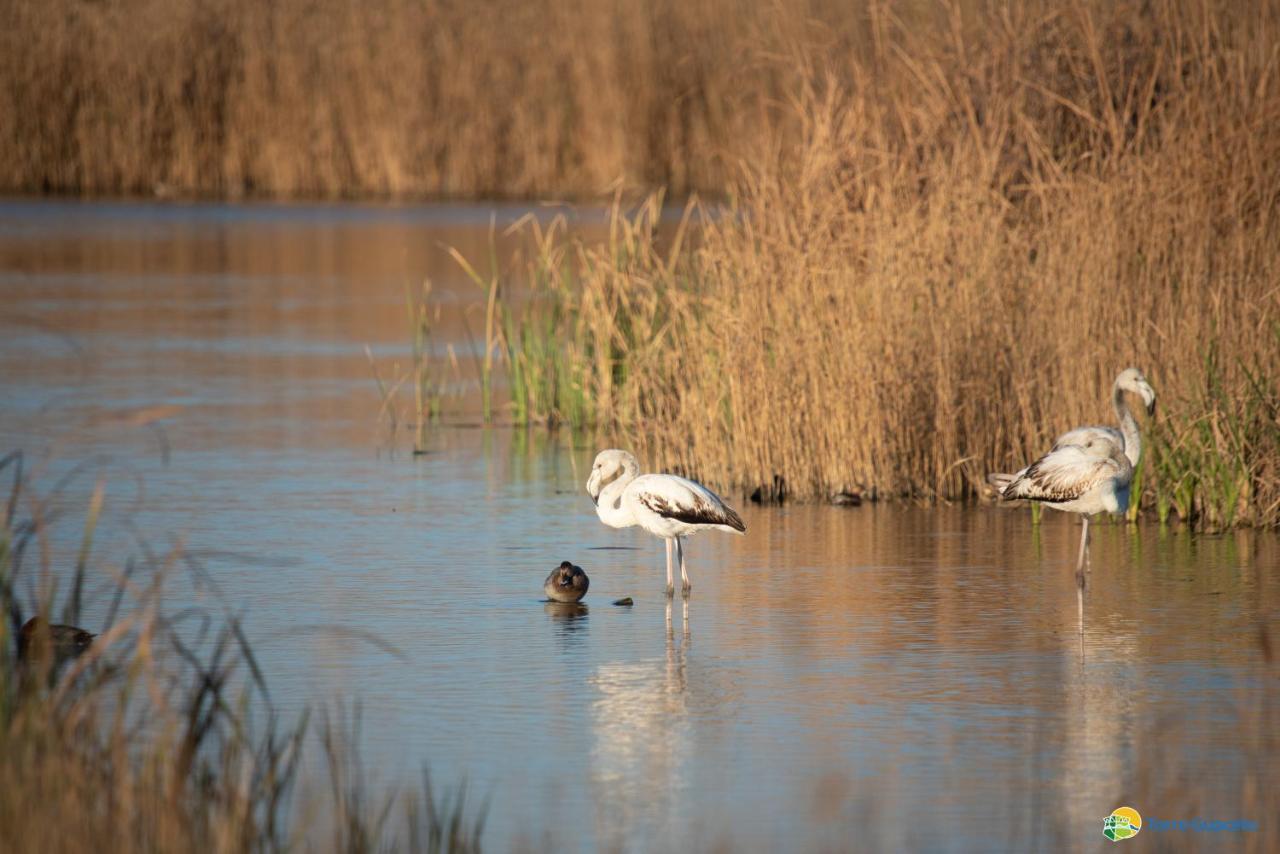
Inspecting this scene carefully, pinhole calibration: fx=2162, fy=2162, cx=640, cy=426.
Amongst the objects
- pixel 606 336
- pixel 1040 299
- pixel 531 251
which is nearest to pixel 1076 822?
pixel 1040 299

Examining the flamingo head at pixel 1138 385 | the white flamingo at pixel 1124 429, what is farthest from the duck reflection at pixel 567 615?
the flamingo head at pixel 1138 385

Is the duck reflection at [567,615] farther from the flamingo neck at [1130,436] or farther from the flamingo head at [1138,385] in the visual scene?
the flamingo head at [1138,385]

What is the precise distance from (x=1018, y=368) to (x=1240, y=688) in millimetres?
3708

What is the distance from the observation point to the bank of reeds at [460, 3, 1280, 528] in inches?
380

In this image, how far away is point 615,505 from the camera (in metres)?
8.06

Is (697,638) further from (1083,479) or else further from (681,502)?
(1083,479)

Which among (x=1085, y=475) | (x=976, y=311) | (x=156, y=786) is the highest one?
(x=976, y=311)

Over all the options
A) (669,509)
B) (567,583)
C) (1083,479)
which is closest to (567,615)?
(567,583)

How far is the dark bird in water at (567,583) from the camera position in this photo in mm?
7836

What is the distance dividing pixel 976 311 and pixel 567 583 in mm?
3258

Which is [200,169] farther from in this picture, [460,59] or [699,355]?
[699,355]

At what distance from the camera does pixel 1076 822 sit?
5184 millimetres

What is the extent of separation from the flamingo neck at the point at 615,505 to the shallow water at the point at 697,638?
32 centimetres

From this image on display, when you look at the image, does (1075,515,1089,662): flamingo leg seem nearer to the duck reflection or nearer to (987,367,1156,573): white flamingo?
(987,367,1156,573): white flamingo
